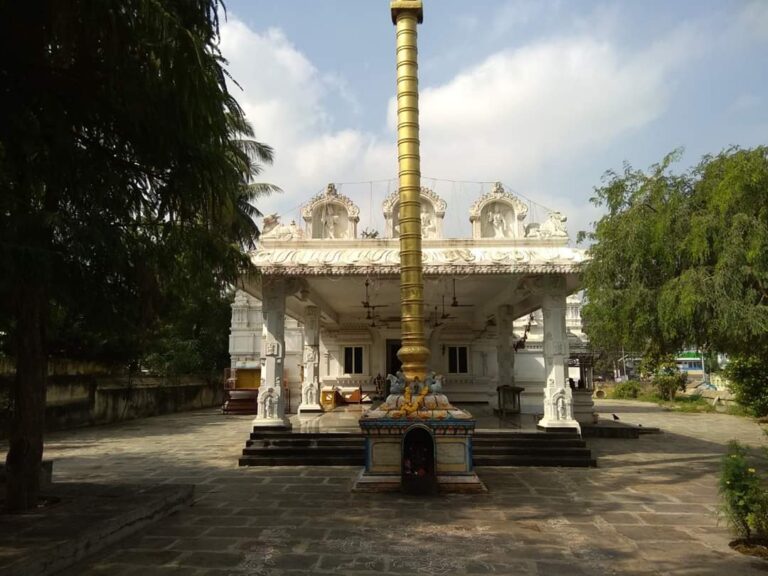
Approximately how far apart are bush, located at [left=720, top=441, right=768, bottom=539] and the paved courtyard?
0.97ft

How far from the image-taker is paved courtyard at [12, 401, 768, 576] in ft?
15.8

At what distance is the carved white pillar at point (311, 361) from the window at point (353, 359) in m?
2.83

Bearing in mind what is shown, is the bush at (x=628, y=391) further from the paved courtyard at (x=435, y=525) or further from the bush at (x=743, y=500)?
the bush at (x=743, y=500)

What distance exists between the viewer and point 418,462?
7516mm

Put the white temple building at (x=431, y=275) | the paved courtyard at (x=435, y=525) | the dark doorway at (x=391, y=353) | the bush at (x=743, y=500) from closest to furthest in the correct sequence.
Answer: the paved courtyard at (x=435, y=525)
the bush at (x=743, y=500)
the white temple building at (x=431, y=275)
the dark doorway at (x=391, y=353)

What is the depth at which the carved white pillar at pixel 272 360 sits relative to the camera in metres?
11.1

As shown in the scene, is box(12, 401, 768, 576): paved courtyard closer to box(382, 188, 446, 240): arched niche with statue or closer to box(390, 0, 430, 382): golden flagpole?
box(390, 0, 430, 382): golden flagpole

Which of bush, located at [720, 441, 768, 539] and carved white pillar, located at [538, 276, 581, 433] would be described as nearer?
bush, located at [720, 441, 768, 539]

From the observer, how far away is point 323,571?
466 cm

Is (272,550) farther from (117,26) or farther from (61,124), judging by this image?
(117,26)

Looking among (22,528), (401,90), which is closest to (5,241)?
(22,528)

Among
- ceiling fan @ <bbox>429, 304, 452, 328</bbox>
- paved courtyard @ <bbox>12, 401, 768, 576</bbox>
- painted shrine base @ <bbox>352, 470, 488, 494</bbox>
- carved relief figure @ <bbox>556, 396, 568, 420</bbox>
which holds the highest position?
ceiling fan @ <bbox>429, 304, 452, 328</bbox>

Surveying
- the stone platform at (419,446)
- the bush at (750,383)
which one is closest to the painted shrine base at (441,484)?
the stone platform at (419,446)

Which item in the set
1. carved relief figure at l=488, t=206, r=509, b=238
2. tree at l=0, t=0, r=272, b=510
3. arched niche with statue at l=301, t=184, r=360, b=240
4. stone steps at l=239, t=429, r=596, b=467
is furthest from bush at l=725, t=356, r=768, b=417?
tree at l=0, t=0, r=272, b=510
